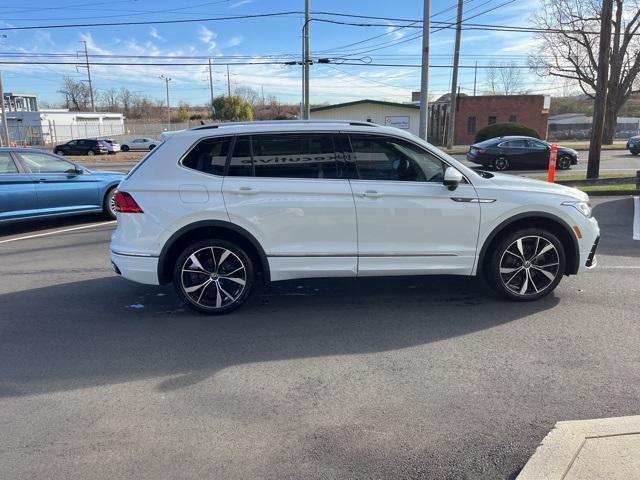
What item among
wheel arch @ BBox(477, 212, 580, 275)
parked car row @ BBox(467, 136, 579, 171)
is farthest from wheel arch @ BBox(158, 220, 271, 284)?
parked car row @ BBox(467, 136, 579, 171)

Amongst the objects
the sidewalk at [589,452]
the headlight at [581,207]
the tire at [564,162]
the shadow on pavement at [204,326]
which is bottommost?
the shadow on pavement at [204,326]

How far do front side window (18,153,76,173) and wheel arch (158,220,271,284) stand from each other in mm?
6016

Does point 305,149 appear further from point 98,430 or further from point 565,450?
point 565,450

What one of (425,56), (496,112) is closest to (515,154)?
(425,56)

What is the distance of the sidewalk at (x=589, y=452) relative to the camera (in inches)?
104

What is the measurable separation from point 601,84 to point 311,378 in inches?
604

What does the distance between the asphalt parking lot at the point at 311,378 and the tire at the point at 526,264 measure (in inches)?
7.0

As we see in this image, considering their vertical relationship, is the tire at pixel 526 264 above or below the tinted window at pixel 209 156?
below

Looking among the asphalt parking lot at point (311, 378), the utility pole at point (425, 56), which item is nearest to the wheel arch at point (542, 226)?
the asphalt parking lot at point (311, 378)

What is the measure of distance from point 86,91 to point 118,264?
118 metres

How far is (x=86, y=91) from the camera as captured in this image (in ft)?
358

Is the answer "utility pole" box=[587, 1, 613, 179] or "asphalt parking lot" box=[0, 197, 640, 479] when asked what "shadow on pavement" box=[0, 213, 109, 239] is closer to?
"asphalt parking lot" box=[0, 197, 640, 479]

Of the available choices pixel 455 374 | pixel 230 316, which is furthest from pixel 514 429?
pixel 230 316

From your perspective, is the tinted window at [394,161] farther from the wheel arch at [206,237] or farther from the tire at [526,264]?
the wheel arch at [206,237]
